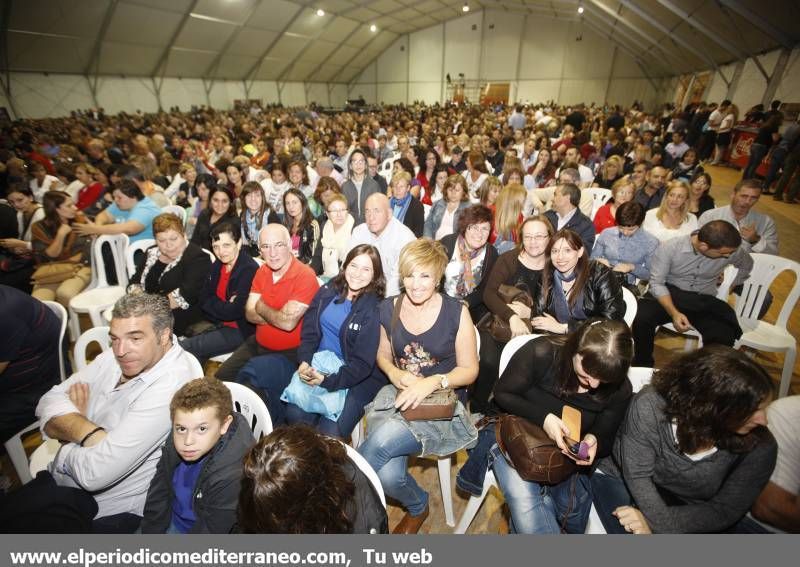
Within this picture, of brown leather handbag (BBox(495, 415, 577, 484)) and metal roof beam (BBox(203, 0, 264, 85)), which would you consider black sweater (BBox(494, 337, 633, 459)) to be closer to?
brown leather handbag (BBox(495, 415, 577, 484))

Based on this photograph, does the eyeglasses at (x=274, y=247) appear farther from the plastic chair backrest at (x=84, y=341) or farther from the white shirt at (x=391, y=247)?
the plastic chair backrest at (x=84, y=341)

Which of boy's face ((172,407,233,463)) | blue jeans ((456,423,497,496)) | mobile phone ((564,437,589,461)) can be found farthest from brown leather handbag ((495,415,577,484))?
boy's face ((172,407,233,463))

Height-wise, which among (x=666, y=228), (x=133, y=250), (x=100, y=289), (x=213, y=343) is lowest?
(x=213, y=343)

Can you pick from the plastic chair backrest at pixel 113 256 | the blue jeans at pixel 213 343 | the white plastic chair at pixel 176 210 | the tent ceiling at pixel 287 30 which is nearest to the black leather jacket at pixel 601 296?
the blue jeans at pixel 213 343

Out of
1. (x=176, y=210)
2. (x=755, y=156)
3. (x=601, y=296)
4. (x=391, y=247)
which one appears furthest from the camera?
(x=755, y=156)

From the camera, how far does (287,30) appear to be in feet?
64.6

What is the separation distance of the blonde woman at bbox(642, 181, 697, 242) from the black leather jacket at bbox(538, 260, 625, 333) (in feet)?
5.59

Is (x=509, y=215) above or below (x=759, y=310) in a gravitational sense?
above

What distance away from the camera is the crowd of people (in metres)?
1.39

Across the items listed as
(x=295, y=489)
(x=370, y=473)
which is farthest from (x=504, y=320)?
(x=295, y=489)

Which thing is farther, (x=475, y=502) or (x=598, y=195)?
(x=598, y=195)

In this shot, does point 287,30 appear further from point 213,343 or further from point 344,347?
point 344,347

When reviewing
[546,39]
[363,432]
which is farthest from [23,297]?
[546,39]

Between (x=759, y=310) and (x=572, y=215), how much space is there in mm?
1714
